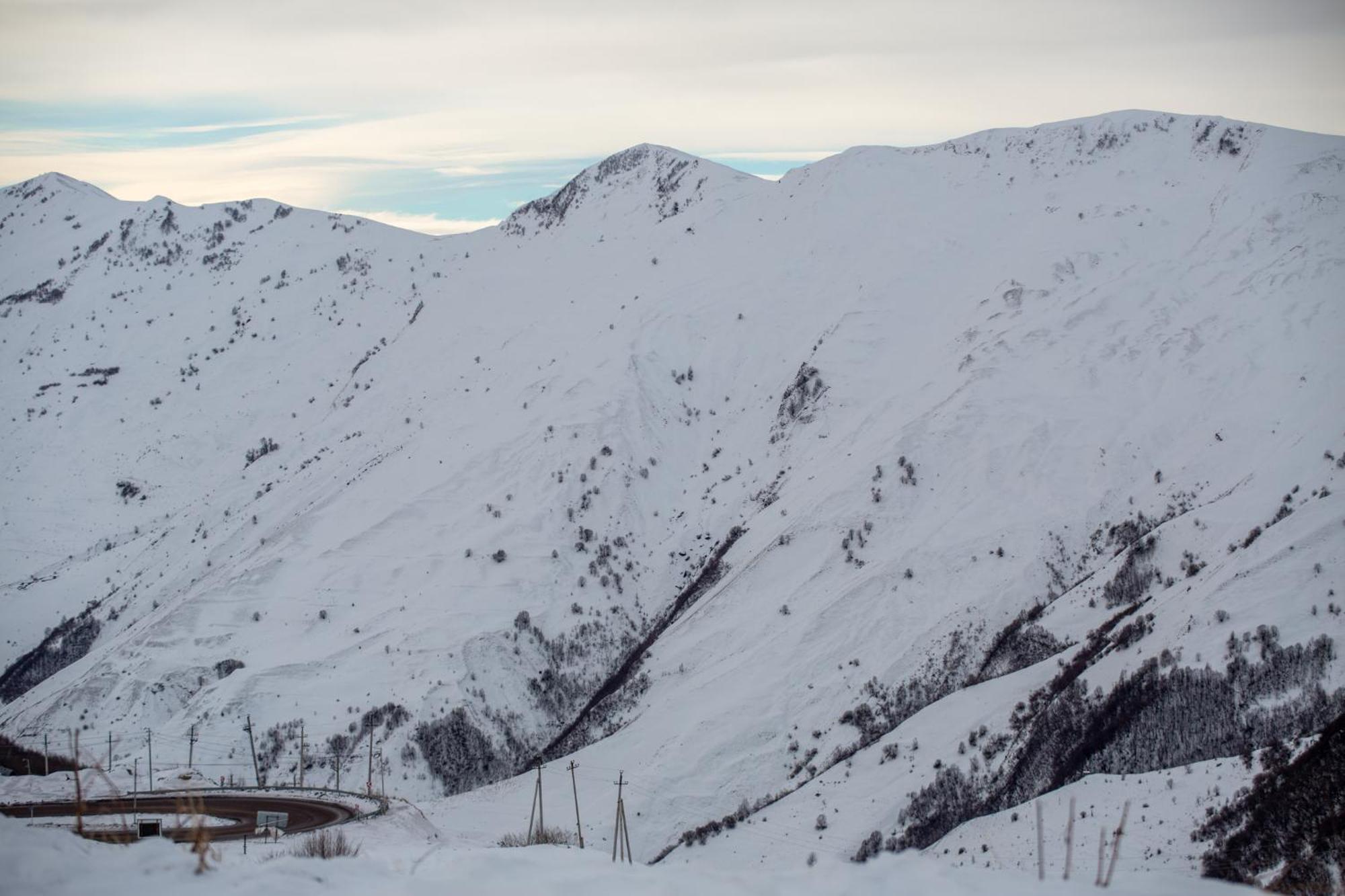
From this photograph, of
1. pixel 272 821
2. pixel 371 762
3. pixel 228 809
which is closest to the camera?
pixel 272 821

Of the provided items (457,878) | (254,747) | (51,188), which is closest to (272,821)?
(254,747)

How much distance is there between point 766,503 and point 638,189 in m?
48.1

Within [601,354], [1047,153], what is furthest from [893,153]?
[601,354]

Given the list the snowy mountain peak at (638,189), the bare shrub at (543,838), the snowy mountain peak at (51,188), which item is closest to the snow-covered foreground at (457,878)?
the bare shrub at (543,838)

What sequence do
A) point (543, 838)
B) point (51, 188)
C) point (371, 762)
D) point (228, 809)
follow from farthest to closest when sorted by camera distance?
point (51, 188), point (371, 762), point (228, 809), point (543, 838)

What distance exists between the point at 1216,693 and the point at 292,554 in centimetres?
5314

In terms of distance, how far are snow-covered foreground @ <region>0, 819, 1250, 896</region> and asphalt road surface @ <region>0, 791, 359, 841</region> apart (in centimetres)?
2663

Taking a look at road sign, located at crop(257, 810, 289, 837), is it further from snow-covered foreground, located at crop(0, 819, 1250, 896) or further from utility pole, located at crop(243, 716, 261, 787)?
snow-covered foreground, located at crop(0, 819, 1250, 896)

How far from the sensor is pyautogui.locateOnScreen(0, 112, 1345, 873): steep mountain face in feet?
151

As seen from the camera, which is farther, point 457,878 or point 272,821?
point 272,821

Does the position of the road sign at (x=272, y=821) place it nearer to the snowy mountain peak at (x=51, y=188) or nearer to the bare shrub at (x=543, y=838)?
the bare shrub at (x=543, y=838)

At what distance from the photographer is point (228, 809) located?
44188 mm

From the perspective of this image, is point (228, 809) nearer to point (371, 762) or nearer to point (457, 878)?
point (371, 762)

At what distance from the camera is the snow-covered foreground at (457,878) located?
1223 cm
